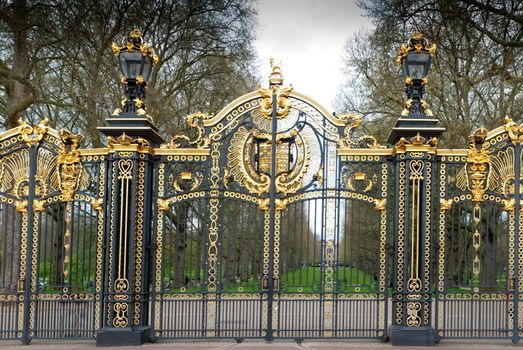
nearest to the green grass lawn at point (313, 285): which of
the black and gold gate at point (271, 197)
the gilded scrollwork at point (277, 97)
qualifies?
the black and gold gate at point (271, 197)

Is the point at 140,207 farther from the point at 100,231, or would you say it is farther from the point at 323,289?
the point at 323,289

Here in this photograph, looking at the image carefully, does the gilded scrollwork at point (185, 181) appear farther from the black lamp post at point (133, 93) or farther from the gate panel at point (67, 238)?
the gate panel at point (67, 238)

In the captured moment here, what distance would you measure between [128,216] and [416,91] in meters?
5.20

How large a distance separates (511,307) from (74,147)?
777cm

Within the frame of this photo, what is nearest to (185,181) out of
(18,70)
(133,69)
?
(133,69)

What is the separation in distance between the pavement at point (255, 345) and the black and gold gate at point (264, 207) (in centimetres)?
17

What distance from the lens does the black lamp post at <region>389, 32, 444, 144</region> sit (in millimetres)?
10672

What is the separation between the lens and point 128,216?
1067 centimetres

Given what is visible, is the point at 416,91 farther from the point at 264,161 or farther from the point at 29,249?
the point at 29,249

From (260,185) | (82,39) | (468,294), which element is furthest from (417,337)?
(82,39)

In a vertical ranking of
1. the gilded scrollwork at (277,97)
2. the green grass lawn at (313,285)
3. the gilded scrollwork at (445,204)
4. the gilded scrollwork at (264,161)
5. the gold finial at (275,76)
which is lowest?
the green grass lawn at (313,285)

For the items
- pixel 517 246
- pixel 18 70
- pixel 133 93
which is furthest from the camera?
pixel 18 70

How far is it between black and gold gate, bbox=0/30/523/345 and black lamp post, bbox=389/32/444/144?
23 millimetres

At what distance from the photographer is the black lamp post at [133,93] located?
10758 mm
